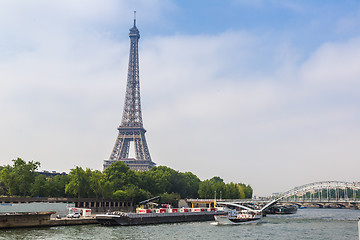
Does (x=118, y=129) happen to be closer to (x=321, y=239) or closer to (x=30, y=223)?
(x=30, y=223)

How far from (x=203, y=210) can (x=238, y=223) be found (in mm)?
13892

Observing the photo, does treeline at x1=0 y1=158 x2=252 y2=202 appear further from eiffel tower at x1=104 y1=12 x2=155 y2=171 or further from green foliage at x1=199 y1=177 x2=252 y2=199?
eiffel tower at x1=104 y1=12 x2=155 y2=171

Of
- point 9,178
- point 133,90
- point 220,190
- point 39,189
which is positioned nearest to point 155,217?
point 39,189

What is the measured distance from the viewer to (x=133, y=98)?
574ft

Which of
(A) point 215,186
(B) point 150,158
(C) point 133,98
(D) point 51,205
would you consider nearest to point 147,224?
(D) point 51,205

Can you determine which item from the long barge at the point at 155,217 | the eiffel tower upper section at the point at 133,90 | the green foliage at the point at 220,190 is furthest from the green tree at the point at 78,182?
the eiffel tower upper section at the point at 133,90

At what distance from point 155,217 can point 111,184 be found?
24.8 m

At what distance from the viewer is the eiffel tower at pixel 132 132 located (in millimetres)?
157500

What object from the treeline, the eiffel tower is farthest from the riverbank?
the eiffel tower

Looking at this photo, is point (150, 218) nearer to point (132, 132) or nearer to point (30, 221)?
point (30, 221)

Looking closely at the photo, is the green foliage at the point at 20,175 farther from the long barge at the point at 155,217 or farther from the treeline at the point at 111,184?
the long barge at the point at 155,217

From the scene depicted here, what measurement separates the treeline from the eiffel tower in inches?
891

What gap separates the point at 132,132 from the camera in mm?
164875

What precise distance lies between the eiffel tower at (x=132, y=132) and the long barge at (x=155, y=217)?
A: 2743 inches
